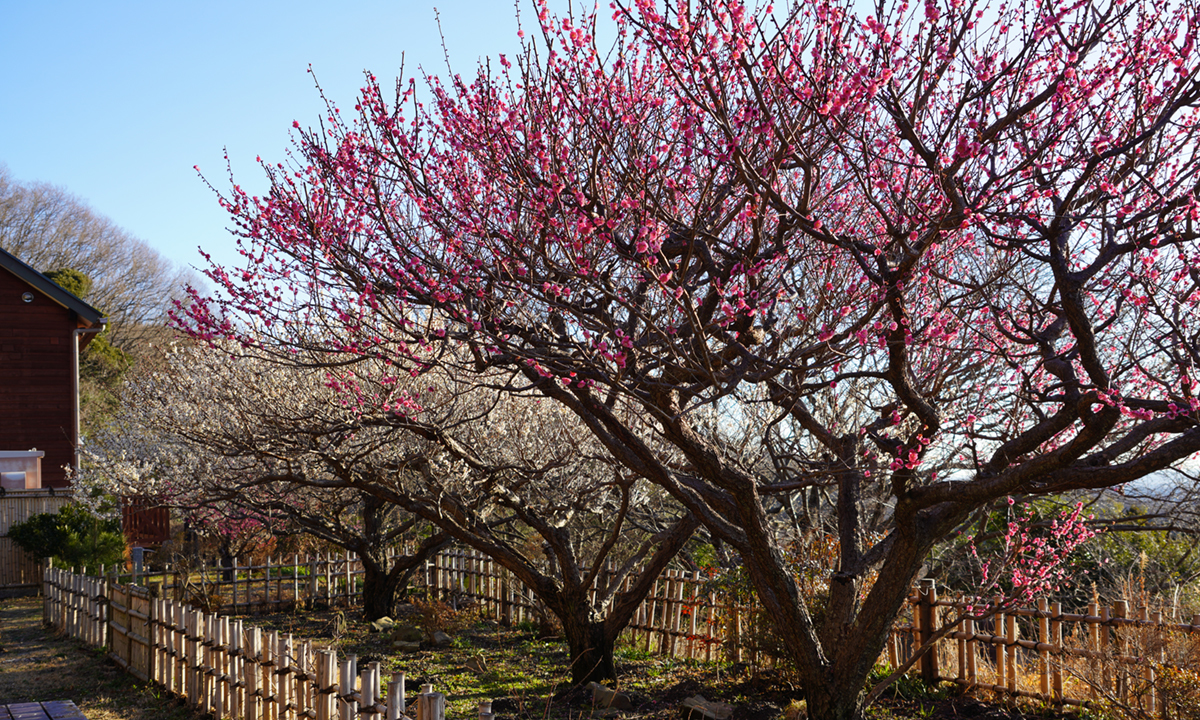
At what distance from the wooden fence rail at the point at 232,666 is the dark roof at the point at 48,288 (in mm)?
10517

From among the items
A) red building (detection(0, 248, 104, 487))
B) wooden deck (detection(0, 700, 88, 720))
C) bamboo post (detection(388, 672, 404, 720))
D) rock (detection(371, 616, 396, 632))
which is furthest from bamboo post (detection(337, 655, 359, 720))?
red building (detection(0, 248, 104, 487))

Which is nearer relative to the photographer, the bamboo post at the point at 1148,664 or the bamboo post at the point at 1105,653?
the bamboo post at the point at 1148,664

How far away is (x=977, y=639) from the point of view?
312 inches

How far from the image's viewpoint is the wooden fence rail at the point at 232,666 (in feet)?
16.8

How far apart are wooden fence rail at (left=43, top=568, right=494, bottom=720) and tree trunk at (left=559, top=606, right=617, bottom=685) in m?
1.64

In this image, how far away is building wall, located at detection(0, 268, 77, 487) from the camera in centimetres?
1953

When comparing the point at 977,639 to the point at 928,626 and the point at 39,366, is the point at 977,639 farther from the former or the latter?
the point at 39,366

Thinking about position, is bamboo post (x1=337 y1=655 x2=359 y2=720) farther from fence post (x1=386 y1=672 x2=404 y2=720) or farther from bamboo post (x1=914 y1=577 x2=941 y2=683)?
bamboo post (x1=914 y1=577 x2=941 y2=683)

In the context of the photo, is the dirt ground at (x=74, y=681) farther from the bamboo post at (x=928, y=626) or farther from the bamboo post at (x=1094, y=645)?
the bamboo post at (x=1094, y=645)

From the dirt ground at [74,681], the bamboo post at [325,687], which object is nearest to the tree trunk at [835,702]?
the bamboo post at [325,687]

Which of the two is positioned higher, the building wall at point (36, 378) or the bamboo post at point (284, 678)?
the building wall at point (36, 378)

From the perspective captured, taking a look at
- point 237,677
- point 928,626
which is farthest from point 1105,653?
point 237,677

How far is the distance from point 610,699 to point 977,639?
3.37 meters

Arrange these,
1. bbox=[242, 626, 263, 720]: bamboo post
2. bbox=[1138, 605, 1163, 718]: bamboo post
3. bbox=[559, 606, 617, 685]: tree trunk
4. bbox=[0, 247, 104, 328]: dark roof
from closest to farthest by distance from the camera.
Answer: bbox=[1138, 605, 1163, 718]: bamboo post < bbox=[242, 626, 263, 720]: bamboo post < bbox=[559, 606, 617, 685]: tree trunk < bbox=[0, 247, 104, 328]: dark roof
